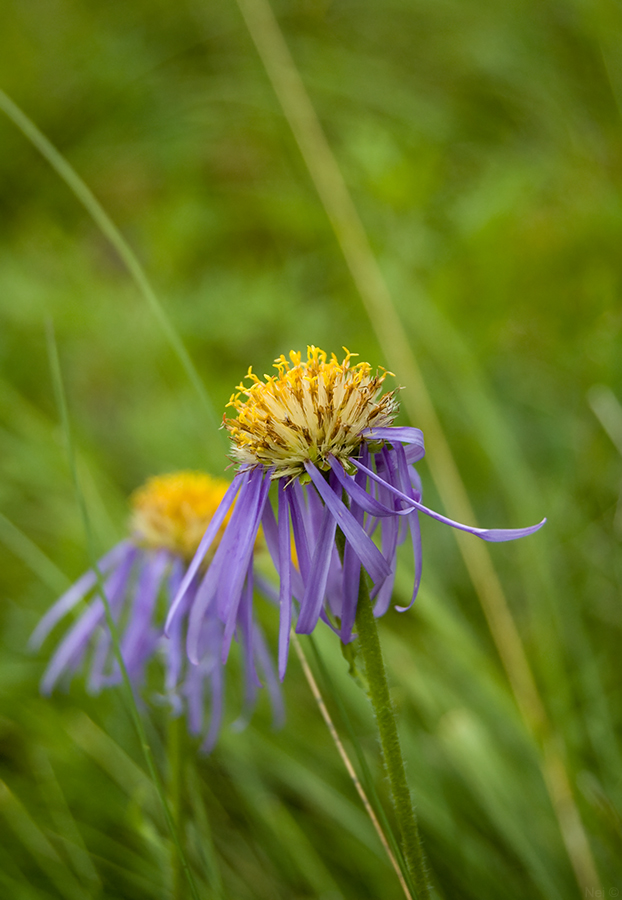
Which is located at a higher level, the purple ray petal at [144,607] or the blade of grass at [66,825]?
the purple ray petal at [144,607]

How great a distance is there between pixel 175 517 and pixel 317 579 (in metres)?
0.69

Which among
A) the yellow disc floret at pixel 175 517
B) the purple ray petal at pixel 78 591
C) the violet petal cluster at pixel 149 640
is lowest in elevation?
the violet petal cluster at pixel 149 640

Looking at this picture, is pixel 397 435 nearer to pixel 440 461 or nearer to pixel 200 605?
pixel 200 605

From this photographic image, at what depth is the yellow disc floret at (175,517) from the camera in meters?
1.25

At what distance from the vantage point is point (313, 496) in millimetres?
743

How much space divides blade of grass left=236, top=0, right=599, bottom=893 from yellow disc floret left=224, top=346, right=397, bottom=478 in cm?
76

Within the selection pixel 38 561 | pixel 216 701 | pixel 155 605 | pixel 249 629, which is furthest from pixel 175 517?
pixel 249 629

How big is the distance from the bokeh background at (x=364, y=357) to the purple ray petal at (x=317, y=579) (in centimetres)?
46

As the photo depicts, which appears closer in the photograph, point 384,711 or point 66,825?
point 384,711

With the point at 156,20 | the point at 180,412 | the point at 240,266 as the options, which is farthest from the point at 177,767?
the point at 156,20

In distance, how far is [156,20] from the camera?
12.9 ft

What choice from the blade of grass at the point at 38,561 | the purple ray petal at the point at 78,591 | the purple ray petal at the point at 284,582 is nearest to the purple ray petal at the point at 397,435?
the purple ray petal at the point at 284,582

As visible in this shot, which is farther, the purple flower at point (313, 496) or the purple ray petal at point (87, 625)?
the purple ray petal at point (87, 625)

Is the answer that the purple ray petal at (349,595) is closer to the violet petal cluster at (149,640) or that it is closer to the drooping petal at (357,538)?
the drooping petal at (357,538)
